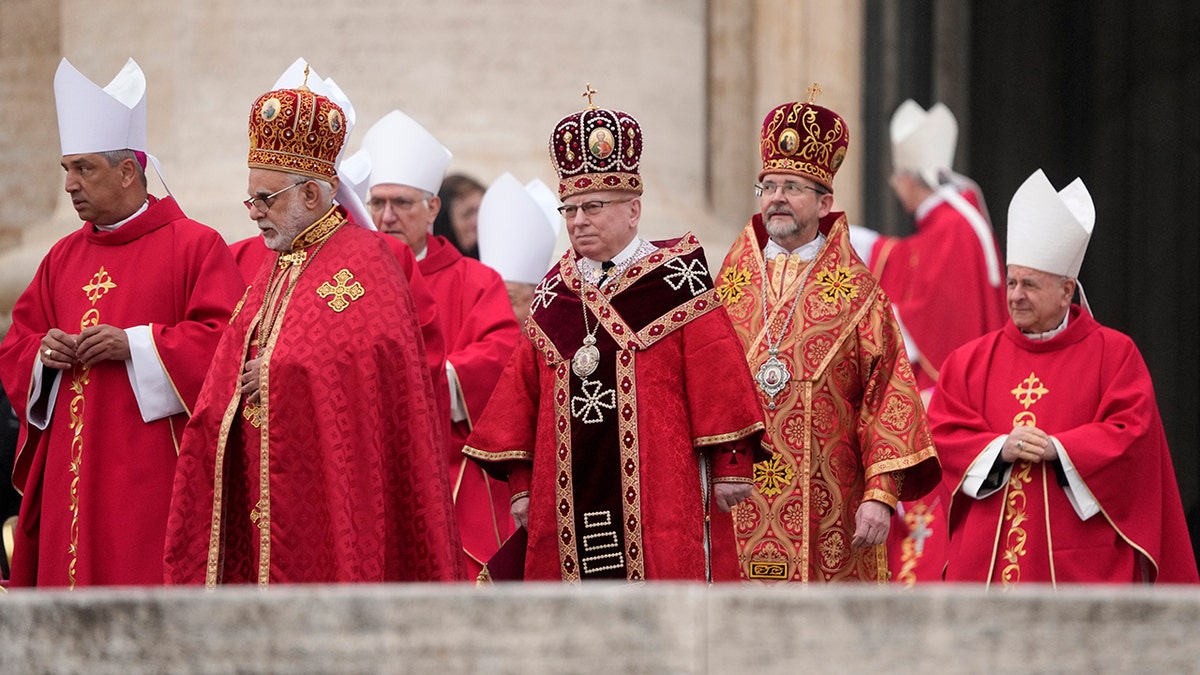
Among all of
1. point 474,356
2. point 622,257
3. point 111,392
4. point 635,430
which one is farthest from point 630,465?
point 474,356

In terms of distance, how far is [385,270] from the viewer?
23.4ft

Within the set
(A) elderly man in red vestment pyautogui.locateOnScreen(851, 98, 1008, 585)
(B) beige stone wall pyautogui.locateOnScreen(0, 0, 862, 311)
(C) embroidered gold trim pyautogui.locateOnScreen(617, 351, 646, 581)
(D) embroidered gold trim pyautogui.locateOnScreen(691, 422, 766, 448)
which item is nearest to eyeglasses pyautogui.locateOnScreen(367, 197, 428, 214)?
(B) beige stone wall pyautogui.locateOnScreen(0, 0, 862, 311)

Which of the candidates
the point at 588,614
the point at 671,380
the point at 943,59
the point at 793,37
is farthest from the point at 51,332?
the point at 943,59

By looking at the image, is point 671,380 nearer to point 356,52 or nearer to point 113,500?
point 113,500

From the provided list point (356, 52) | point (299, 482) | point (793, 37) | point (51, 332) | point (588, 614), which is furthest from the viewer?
point (793, 37)

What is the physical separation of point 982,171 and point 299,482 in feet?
46.6

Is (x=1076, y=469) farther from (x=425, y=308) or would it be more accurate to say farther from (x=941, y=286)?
(x=941, y=286)

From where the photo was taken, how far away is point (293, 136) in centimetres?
716

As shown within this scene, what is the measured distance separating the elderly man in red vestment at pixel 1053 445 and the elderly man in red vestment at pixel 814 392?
0.56m

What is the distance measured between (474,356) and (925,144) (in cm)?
517

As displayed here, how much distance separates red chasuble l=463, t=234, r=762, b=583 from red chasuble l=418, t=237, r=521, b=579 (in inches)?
62.9

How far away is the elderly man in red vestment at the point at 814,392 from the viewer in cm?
761

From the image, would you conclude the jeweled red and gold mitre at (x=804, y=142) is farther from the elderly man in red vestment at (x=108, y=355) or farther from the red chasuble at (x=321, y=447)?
the elderly man in red vestment at (x=108, y=355)

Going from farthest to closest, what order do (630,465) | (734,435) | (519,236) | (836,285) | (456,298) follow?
(519,236), (456,298), (836,285), (630,465), (734,435)
